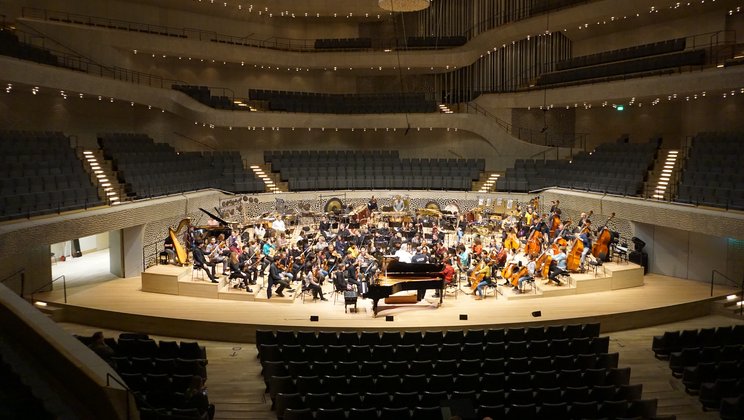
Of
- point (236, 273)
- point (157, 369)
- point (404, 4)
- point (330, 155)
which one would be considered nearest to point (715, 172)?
point (404, 4)

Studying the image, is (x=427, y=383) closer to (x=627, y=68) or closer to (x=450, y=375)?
(x=450, y=375)

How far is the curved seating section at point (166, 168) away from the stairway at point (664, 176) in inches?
613

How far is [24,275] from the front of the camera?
52.9 feet

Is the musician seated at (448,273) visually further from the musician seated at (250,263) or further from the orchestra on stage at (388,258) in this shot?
the musician seated at (250,263)

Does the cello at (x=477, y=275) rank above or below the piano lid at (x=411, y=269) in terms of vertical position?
below

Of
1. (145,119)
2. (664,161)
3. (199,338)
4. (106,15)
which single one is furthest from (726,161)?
(106,15)

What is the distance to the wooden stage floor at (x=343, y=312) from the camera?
45.7 feet

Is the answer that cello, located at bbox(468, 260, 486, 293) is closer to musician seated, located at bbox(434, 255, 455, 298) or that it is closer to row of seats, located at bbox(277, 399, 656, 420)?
musician seated, located at bbox(434, 255, 455, 298)

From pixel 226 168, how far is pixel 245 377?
55.3ft

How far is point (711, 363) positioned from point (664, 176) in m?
11.6

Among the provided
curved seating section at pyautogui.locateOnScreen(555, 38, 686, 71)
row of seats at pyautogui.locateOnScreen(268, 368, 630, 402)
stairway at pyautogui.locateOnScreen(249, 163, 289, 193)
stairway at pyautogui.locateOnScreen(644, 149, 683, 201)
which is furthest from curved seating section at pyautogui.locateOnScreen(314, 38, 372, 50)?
row of seats at pyautogui.locateOnScreen(268, 368, 630, 402)

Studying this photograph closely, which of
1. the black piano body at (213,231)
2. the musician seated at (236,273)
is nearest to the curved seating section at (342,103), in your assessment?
the black piano body at (213,231)

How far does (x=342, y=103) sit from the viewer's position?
31.8m

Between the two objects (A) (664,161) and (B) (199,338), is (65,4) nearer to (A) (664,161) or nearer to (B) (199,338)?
(B) (199,338)
